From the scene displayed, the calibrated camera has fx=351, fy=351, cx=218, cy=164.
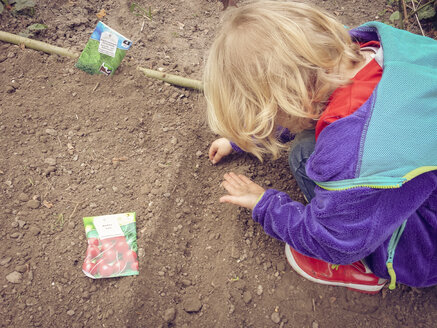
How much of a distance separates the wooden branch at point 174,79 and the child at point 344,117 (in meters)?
0.86

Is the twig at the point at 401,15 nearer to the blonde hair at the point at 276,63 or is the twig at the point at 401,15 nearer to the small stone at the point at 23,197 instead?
the blonde hair at the point at 276,63

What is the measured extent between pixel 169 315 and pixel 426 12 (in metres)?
2.68

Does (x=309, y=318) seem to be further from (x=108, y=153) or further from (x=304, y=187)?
(x=108, y=153)

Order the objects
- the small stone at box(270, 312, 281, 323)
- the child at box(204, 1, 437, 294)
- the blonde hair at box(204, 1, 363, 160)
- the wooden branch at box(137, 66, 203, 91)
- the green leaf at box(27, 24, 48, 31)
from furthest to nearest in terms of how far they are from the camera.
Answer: the green leaf at box(27, 24, 48, 31), the wooden branch at box(137, 66, 203, 91), the small stone at box(270, 312, 281, 323), the blonde hair at box(204, 1, 363, 160), the child at box(204, 1, 437, 294)

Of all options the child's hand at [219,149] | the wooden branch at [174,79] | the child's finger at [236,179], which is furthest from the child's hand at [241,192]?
the wooden branch at [174,79]

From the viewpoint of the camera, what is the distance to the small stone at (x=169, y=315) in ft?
5.08

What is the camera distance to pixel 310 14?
1259 millimetres

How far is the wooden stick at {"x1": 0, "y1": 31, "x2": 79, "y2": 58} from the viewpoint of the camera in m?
2.33

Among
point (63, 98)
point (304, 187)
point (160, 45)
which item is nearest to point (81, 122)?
point (63, 98)

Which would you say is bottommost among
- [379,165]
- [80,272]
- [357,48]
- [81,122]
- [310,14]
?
[80,272]

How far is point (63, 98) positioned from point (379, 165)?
1883 mm

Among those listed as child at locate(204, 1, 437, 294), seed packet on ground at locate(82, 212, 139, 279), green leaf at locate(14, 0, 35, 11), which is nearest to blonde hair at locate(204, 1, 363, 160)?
child at locate(204, 1, 437, 294)

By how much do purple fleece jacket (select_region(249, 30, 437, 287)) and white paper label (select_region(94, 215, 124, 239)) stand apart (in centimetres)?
78

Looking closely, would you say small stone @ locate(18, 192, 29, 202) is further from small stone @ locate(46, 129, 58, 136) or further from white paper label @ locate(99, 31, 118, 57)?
white paper label @ locate(99, 31, 118, 57)
